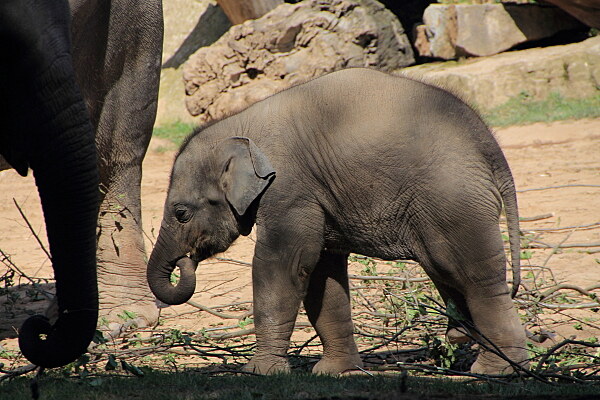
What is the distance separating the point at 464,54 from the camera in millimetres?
15805

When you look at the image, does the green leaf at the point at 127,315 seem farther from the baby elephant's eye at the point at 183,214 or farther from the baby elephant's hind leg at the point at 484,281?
the baby elephant's hind leg at the point at 484,281

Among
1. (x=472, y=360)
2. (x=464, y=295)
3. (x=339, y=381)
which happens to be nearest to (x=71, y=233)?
(x=339, y=381)

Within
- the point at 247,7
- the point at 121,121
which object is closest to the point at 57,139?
the point at 121,121

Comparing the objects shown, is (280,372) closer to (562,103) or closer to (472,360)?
(472,360)

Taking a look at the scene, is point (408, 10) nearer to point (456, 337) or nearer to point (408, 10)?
point (408, 10)

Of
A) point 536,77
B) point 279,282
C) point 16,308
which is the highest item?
point 536,77

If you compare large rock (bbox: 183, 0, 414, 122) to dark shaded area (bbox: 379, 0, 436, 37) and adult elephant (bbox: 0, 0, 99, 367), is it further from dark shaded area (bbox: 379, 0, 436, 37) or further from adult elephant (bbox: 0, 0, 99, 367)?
adult elephant (bbox: 0, 0, 99, 367)

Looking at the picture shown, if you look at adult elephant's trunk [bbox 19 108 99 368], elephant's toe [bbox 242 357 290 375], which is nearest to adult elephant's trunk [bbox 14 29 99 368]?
adult elephant's trunk [bbox 19 108 99 368]

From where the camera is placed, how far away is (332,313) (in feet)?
17.4

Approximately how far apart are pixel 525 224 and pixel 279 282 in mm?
4672

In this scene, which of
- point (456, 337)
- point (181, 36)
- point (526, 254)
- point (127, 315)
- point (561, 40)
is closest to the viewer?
point (456, 337)

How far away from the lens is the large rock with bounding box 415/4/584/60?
15258 millimetres

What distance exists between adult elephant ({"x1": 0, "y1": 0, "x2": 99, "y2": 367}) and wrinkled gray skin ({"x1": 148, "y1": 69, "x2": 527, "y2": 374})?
1435 millimetres

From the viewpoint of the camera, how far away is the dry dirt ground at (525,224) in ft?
23.0
